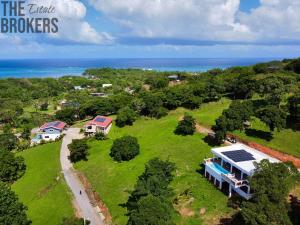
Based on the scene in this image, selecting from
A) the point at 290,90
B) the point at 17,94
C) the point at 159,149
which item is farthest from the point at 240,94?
the point at 17,94

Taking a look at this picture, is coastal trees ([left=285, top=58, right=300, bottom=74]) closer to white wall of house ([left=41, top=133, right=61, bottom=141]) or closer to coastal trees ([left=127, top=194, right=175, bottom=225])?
white wall of house ([left=41, top=133, right=61, bottom=141])

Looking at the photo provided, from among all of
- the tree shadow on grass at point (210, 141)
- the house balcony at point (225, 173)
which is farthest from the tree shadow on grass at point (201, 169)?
the tree shadow on grass at point (210, 141)

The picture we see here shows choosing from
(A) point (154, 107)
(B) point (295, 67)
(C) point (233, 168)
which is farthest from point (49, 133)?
(B) point (295, 67)

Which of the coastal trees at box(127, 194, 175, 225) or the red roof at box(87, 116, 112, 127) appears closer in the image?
the coastal trees at box(127, 194, 175, 225)

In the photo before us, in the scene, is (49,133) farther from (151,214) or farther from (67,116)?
(151,214)

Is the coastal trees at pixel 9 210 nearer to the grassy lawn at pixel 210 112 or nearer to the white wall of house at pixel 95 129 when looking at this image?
the white wall of house at pixel 95 129

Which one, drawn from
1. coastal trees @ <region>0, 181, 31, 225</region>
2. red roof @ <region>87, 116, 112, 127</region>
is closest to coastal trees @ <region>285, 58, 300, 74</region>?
red roof @ <region>87, 116, 112, 127</region>
